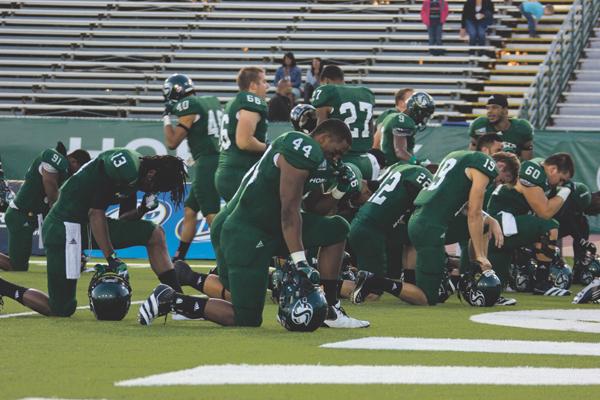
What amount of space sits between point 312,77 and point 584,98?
4.30 metres

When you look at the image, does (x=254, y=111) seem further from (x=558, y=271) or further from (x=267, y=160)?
(x=267, y=160)

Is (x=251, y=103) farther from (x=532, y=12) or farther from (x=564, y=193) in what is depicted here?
(x=532, y=12)

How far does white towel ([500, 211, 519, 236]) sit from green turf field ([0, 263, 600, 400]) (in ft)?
6.30

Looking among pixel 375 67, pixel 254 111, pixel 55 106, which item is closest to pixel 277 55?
pixel 375 67

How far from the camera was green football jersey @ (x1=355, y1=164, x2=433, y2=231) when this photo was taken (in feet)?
34.2

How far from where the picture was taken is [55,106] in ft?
74.8

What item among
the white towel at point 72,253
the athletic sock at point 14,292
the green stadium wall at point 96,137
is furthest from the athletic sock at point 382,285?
the green stadium wall at point 96,137

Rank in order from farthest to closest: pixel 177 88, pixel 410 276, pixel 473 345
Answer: pixel 177 88 → pixel 410 276 → pixel 473 345

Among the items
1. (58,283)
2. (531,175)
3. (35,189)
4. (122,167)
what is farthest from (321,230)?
(35,189)

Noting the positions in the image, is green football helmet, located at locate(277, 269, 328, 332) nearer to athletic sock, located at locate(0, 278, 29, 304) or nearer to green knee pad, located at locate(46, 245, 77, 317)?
green knee pad, located at locate(46, 245, 77, 317)

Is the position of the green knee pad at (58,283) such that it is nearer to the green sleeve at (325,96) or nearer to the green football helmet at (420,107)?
the green sleeve at (325,96)

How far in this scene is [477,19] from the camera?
875 inches

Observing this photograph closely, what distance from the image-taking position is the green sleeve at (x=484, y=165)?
976 cm

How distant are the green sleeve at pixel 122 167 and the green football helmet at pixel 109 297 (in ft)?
1.99
